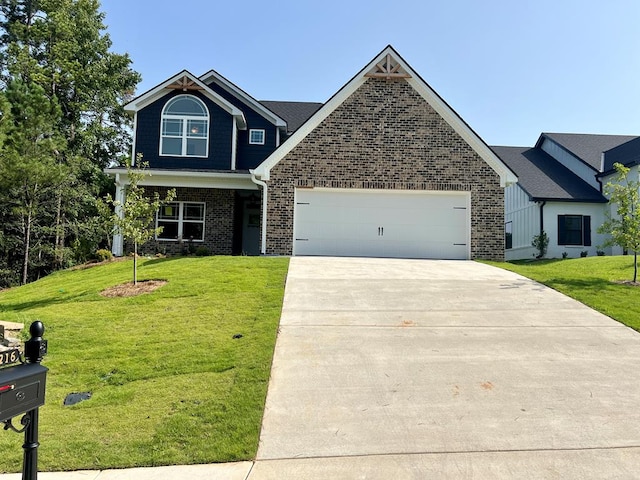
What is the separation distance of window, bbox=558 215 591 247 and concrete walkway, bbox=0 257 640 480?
12909mm

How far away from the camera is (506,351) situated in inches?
256

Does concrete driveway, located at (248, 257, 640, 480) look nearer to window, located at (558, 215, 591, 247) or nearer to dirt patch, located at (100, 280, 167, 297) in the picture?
dirt patch, located at (100, 280, 167, 297)

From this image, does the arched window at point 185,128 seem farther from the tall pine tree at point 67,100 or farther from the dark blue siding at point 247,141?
the tall pine tree at point 67,100

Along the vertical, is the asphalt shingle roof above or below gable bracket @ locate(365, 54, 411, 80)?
below

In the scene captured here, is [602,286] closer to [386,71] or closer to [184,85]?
[386,71]

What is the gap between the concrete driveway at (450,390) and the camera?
12.9ft

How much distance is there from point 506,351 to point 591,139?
23267mm

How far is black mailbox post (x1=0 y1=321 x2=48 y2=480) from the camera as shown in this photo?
102 inches

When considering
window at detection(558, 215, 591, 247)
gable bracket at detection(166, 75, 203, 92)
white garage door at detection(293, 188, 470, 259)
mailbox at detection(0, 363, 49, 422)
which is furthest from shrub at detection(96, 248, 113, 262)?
window at detection(558, 215, 591, 247)

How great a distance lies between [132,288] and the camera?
10461 millimetres

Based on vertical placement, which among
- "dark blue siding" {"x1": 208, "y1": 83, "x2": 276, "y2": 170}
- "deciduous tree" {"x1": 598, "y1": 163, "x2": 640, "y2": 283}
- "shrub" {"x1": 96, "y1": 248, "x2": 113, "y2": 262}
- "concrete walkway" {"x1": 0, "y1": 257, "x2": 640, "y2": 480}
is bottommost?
"concrete walkway" {"x1": 0, "y1": 257, "x2": 640, "y2": 480}

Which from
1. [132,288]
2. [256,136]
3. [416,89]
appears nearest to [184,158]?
[256,136]

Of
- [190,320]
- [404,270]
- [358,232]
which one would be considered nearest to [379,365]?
[190,320]

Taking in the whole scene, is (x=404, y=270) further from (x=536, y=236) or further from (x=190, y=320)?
(x=536, y=236)
